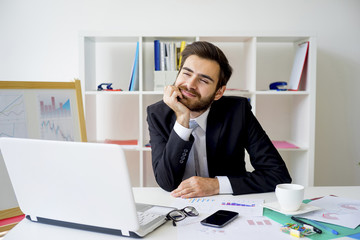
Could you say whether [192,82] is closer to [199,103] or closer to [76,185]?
[199,103]

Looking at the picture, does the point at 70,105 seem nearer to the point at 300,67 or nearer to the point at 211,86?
the point at 211,86

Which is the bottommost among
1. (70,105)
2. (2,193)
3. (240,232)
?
(2,193)

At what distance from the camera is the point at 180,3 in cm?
283

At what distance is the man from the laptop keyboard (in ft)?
1.47

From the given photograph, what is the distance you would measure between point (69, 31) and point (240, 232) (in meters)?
2.50

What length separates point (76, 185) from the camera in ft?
2.82

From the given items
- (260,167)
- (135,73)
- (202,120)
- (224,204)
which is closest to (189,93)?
(202,120)

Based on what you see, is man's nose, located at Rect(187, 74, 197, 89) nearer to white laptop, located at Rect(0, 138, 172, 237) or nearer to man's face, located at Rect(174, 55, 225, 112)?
man's face, located at Rect(174, 55, 225, 112)

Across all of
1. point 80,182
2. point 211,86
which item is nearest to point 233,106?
point 211,86

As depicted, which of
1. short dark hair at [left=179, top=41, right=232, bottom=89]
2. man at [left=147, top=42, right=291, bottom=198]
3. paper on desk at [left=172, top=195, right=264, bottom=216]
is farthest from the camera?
short dark hair at [left=179, top=41, right=232, bottom=89]

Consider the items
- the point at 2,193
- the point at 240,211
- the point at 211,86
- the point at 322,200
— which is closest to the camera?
the point at 240,211

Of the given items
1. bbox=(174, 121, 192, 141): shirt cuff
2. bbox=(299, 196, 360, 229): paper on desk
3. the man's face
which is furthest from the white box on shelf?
bbox=(299, 196, 360, 229): paper on desk

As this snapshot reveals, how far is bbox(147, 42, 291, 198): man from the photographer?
1.56 m

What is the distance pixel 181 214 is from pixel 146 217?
12 centimetres
